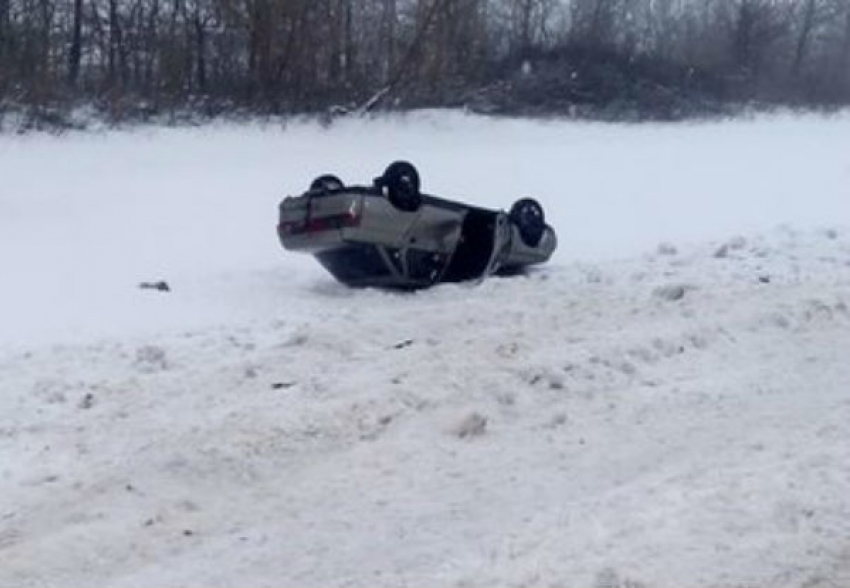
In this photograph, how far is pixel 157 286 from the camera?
41.0ft

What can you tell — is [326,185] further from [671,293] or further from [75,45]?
[75,45]

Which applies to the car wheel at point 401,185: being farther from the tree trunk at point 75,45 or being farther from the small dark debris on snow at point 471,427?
the tree trunk at point 75,45

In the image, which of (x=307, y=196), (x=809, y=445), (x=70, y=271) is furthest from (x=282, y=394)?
(x=70, y=271)

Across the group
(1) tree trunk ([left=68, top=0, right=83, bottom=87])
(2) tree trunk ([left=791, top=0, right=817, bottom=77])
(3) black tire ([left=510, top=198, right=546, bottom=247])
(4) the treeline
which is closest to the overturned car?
(3) black tire ([left=510, top=198, right=546, bottom=247])

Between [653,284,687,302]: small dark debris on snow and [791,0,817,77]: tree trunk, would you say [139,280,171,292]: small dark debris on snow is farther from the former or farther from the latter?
[791,0,817,77]: tree trunk

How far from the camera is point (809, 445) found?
23.9ft

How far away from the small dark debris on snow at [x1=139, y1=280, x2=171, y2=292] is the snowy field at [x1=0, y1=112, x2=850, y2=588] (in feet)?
0.65

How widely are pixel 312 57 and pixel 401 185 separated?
17175mm

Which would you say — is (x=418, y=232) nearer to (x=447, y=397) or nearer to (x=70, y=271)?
(x=70, y=271)

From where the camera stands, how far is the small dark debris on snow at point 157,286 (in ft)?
40.7

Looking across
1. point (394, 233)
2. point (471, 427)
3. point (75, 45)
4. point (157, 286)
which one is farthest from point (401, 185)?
point (75, 45)

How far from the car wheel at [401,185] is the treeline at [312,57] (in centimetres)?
1305

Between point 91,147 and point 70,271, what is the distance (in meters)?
9.27

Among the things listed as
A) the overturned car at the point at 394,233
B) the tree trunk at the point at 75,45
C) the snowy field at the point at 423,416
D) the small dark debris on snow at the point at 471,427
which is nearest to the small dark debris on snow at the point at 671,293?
the snowy field at the point at 423,416
